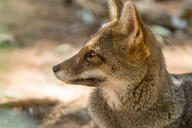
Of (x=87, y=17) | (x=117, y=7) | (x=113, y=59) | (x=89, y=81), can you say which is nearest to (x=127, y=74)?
(x=113, y=59)

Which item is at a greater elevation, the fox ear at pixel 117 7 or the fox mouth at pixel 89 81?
the fox ear at pixel 117 7

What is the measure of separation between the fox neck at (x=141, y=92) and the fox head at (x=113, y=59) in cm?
8

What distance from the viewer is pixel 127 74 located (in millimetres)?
3648

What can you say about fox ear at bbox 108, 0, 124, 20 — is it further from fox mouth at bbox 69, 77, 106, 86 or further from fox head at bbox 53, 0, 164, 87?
fox mouth at bbox 69, 77, 106, 86

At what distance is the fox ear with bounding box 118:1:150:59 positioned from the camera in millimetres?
3335

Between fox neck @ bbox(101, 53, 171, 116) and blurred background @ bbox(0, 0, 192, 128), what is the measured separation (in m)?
1.41

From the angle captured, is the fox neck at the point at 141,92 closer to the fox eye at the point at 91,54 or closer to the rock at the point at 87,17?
the fox eye at the point at 91,54

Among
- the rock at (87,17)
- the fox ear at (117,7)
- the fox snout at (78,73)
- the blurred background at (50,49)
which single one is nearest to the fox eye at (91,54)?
the fox snout at (78,73)

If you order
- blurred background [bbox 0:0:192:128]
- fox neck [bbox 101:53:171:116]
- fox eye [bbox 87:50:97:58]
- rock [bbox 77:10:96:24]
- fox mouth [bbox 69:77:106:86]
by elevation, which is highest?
fox eye [bbox 87:50:97:58]

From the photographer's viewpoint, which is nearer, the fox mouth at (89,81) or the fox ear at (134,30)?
the fox ear at (134,30)

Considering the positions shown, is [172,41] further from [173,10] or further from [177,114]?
[177,114]

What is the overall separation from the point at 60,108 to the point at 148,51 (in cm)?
238

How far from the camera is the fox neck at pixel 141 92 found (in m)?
3.74

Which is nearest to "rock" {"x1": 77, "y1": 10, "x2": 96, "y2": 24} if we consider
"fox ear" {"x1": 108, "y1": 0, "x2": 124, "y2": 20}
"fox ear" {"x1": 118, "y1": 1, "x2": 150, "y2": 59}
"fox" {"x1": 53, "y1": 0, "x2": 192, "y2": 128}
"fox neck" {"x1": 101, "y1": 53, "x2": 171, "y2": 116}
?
"fox ear" {"x1": 108, "y1": 0, "x2": 124, "y2": 20}
